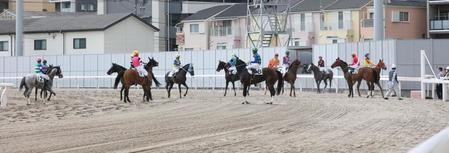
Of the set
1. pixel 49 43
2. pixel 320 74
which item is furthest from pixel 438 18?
pixel 49 43

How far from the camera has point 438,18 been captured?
66.4 meters

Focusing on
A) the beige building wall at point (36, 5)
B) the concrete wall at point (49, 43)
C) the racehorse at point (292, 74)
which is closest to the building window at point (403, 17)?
the concrete wall at point (49, 43)

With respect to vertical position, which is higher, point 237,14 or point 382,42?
point 237,14

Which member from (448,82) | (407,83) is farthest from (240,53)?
(448,82)

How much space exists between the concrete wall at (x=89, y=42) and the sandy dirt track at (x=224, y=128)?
44486 millimetres

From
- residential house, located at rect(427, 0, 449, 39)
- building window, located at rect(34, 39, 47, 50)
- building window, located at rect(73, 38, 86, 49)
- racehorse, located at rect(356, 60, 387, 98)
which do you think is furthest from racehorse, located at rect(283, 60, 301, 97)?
building window, located at rect(34, 39, 47, 50)

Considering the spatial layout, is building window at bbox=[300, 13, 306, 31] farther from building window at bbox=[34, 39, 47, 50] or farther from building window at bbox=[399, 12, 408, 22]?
building window at bbox=[34, 39, 47, 50]

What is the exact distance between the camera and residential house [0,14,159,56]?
67.9m

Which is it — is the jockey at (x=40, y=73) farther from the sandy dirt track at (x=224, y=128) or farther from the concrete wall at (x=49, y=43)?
the concrete wall at (x=49, y=43)

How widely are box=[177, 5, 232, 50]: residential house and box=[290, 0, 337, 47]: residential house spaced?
10943 mm

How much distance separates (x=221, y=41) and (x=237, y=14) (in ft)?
12.0

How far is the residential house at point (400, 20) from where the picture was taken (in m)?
66.9

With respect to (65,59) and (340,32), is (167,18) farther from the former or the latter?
(65,59)

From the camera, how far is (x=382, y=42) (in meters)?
37.1
